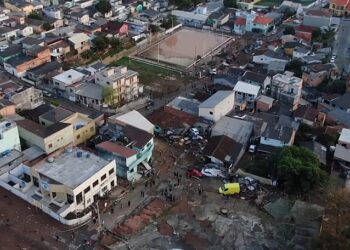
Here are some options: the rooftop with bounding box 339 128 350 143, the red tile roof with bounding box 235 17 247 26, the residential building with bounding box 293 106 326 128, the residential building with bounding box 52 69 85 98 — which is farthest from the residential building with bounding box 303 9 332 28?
the residential building with bounding box 52 69 85 98

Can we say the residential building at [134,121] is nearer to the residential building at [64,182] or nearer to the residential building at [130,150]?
the residential building at [130,150]

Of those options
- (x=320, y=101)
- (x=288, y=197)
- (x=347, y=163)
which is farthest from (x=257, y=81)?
(x=288, y=197)

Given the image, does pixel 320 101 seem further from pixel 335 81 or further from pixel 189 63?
pixel 189 63

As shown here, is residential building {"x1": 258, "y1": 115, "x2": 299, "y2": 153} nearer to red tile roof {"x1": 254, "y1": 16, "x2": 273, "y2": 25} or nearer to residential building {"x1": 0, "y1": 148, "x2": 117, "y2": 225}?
residential building {"x1": 0, "y1": 148, "x2": 117, "y2": 225}

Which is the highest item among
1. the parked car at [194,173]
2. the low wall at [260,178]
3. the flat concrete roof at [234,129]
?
the flat concrete roof at [234,129]

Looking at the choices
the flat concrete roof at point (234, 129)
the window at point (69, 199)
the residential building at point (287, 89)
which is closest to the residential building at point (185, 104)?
the flat concrete roof at point (234, 129)
